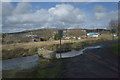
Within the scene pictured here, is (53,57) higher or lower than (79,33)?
lower

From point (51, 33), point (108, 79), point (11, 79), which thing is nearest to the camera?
point (108, 79)

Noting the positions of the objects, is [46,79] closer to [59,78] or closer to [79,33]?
[59,78]

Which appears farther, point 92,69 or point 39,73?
point 92,69

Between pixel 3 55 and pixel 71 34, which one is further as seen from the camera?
pixel 71 34

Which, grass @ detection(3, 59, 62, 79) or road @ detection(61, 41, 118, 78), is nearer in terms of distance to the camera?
road @ detection(61, 41, 118, 78)

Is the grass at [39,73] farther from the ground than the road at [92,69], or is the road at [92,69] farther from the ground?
the road at [92,69]

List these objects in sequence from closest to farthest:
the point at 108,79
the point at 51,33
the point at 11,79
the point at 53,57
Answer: the point at 108,79 → the point at 11,79 → the point at 53,57 → the point at 51,33

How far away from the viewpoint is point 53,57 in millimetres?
13125

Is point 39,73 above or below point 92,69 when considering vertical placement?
below

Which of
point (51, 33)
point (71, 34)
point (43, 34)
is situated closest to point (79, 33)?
point (71, 34)

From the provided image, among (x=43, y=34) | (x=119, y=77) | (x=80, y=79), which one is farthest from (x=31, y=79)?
(x=43, y=34)

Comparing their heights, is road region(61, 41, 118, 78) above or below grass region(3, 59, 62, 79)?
above

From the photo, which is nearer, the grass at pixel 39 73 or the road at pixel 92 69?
the road at pixel 92 69

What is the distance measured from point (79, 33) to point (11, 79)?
4431cm
